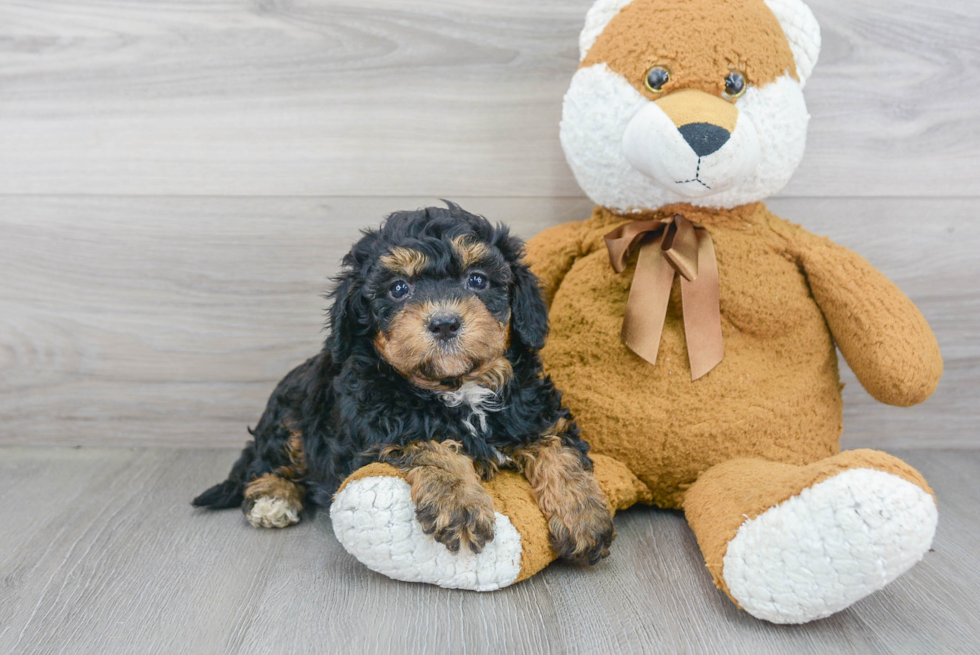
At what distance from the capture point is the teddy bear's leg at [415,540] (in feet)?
4.95

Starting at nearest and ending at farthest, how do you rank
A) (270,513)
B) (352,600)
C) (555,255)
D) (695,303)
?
(352,600) < (695,303) < (270,513) < (555,255)

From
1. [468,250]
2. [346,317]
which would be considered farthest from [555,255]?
[346,317]

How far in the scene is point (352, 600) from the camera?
157 centimetres

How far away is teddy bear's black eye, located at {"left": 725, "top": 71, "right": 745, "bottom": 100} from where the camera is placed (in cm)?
173

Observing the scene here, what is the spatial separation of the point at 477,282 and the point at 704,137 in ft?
1.90

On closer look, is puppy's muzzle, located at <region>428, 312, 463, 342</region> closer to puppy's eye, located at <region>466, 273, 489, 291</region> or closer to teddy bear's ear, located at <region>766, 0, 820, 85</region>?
puppy's eye, located at <region>466, 273, 489, 291</region>

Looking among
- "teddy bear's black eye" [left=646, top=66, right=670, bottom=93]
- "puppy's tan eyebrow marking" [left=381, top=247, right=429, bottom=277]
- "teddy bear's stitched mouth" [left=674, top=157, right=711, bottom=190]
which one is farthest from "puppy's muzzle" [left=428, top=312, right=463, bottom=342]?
"teddy bear's black eye" [left=646, top=66, right=670, bottom=93]

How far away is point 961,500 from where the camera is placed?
6.99 ft

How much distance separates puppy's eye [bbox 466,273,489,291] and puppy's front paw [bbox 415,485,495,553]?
417 millimetres

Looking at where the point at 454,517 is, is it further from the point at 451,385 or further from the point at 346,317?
the point at 346,317

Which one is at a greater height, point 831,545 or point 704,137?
point 704,137

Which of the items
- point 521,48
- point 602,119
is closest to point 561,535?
point 602,119

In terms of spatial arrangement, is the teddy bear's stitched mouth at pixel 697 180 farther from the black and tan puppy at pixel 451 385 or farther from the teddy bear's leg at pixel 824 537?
the teddy bear's leg at pixel 824 537

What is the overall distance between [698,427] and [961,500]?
92 cm
